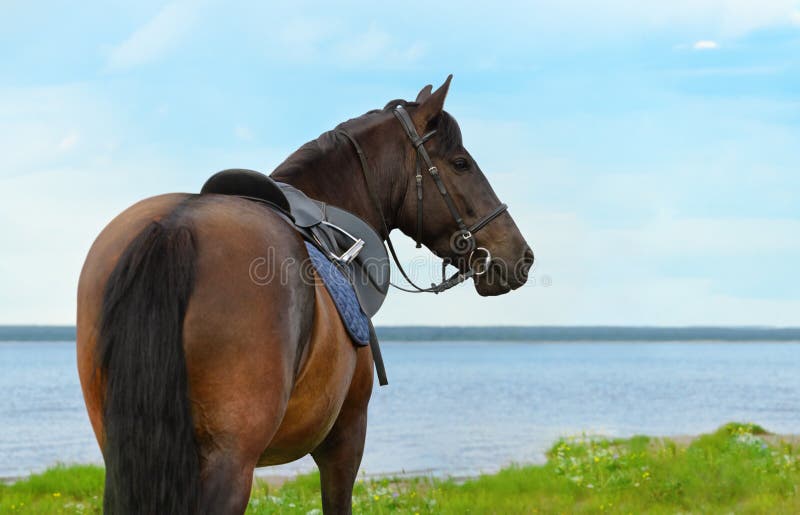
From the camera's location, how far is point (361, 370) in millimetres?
3875

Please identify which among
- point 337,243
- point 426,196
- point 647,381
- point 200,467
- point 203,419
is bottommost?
point 647,381

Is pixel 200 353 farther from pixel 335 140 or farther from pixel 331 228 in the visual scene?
pixel 335 140

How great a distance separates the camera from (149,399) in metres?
2.66

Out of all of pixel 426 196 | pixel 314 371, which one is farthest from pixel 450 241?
pixel 314 371

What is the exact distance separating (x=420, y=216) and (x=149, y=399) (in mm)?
2204

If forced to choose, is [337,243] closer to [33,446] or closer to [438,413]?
[33,446]

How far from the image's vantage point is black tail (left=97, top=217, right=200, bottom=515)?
8.66 ft

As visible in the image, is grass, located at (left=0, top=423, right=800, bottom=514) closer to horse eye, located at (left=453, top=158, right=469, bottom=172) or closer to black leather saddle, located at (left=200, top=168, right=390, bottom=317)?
black leather saddle, located at (left=200, top=168, right=390, bottom=317)

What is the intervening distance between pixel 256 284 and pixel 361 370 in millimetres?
1119

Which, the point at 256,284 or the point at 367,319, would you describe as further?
the point at 367,319

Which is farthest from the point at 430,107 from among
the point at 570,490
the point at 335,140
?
the point at 570,490

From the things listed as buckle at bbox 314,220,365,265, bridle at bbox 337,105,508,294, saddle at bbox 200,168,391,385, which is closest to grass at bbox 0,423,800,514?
bridle at bbox 337,105,508,294

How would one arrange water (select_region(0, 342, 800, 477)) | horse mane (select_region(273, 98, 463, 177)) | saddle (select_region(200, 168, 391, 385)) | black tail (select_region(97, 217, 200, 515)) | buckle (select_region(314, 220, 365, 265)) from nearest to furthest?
1. black tail (select_region(97, 217, 200, 515))
2. saddle (select_region(200, 168, 391, 385))
3. buckle (select_region(314, 220, 365, 265))
4. horse mane (select_region(273, 98, 463, 177))
5. water (select_region(0, 342, 800, 477))

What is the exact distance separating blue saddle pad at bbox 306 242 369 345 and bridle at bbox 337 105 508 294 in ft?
2.73
